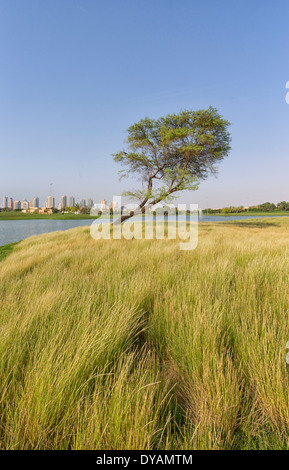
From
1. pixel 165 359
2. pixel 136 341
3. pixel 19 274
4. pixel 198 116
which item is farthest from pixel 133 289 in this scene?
pixel 198 116

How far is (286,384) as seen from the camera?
112 cm

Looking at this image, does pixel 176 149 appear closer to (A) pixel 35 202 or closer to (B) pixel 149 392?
(B) pixel 149 392

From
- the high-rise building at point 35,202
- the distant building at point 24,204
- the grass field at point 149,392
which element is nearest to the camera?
the grass field at point 149,392

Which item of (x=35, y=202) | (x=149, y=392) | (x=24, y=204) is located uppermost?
(x=35, y=202)

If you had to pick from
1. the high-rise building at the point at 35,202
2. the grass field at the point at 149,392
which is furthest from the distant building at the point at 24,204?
the grass field at the point at 149,392

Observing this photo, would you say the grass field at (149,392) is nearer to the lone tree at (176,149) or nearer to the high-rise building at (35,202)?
the lone tree at (176,149)

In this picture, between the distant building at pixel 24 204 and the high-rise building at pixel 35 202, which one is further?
the high-rise building at pixel 35 202

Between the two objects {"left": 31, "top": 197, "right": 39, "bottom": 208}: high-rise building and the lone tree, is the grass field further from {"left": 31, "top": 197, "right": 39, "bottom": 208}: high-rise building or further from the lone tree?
{"left": 31, "top": 197, "right": 39, "bottom": 208}: high-rise building

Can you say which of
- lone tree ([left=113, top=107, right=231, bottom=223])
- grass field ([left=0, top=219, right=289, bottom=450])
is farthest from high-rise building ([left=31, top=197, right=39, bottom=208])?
grass field ([left=0, top=219, right=289, bottom=450])

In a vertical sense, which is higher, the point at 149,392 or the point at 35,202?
the point at 35,202

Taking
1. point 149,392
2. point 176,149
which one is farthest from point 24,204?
point 149,392

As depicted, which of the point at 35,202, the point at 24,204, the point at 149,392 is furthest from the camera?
the point at 35,202

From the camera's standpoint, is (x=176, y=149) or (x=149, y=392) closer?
(x=149, y=392)
